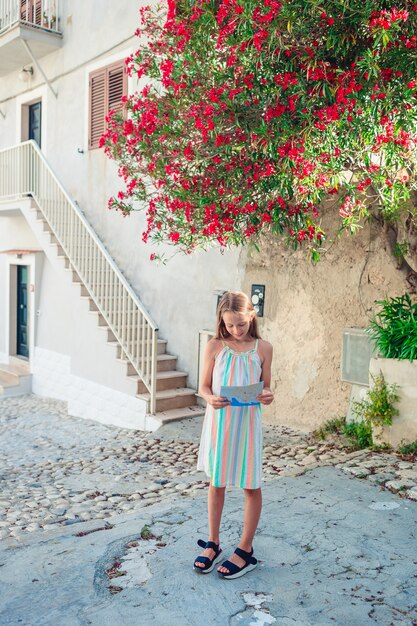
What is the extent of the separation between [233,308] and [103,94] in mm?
8535

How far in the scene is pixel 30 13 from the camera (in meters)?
12.0

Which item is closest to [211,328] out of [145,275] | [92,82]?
[145,275]

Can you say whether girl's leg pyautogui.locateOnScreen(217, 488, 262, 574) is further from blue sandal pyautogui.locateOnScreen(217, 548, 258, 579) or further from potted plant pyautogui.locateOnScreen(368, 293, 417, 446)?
potted plant pyautogui.locateOnScreen(368, 293, 417, 446)

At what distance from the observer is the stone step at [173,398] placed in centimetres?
788

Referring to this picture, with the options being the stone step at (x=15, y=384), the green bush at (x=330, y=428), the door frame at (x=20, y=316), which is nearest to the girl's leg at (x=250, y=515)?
the green bush at (x=330, y=428)

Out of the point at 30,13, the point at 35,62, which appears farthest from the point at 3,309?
the point at 30,13

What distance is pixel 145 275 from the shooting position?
945 centimetres

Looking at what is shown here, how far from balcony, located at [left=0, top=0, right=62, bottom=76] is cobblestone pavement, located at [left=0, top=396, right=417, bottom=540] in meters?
7.30

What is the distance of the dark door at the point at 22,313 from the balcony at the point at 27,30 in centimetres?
427

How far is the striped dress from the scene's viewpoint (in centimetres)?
317

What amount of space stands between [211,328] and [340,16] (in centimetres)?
473

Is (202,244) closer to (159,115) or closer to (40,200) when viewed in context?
(159,115)

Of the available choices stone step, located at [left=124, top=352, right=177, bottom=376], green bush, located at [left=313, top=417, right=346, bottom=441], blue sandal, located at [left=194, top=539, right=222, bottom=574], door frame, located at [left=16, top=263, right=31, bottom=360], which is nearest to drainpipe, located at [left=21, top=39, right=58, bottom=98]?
door frame, located at [left=16, top=263, right=31, bottom=360]

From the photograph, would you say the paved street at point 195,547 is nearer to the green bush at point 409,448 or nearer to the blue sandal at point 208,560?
the blue sandal at point 208,560
